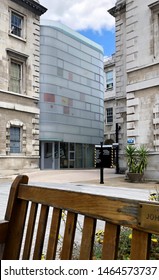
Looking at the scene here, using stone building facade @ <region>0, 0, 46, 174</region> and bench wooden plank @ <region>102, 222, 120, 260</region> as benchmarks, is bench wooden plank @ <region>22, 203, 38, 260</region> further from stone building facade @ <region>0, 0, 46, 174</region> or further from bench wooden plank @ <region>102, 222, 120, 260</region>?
stone building facade @ <region>0, 0, 46, 174</region>

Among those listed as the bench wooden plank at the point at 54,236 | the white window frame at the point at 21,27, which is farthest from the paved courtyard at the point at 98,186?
the white window frame at the point at 21,27

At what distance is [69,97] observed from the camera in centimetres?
2538

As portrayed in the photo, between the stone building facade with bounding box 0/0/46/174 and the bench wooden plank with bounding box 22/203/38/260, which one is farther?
the stone building facade with bounding box 0/0/46/174

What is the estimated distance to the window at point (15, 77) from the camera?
61.7 feet

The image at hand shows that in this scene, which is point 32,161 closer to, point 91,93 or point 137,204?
point 91,93

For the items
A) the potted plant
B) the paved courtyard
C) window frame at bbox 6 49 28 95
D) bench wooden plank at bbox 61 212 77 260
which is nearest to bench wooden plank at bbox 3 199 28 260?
bench wooden plank at bbox 61 212 77 260

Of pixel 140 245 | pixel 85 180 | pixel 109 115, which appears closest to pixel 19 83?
pixel 85 180

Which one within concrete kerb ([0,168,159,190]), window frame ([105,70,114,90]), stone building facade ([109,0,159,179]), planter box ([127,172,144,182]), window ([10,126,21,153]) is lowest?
concrete kerb ([0,168,159,190])

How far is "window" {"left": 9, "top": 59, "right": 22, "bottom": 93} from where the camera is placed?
18812 mm

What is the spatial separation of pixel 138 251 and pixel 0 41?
59.5 ft

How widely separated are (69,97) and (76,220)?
23.7m

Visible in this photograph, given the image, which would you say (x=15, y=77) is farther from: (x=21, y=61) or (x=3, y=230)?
(x=3, y=230)

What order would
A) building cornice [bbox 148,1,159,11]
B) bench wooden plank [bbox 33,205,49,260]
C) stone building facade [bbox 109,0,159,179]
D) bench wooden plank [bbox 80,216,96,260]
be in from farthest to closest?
building cornice [bbox 148,1,159,11] < stone building facade [bbox 109,0,159,179] < bench wooden plank [bbox 33,205,49,260] < bench wooden plank [bbox 80,216,96,260]

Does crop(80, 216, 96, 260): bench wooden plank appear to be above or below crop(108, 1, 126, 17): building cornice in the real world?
below
